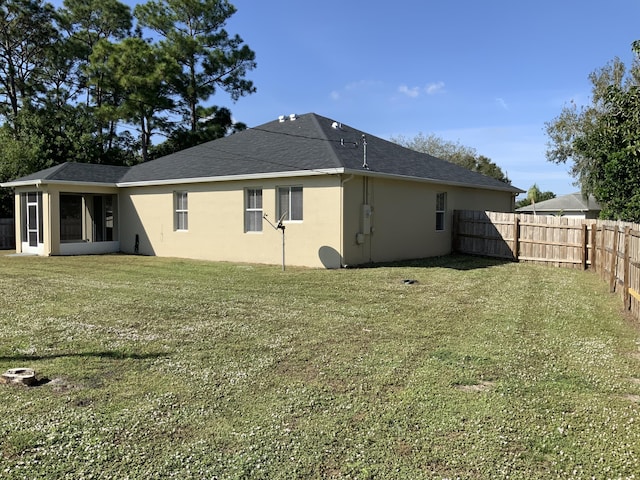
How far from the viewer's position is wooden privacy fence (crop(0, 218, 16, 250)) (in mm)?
22266

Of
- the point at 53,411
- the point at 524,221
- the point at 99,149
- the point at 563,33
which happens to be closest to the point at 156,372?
the point at 53,411

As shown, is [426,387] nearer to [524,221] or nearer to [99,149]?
[524,221]

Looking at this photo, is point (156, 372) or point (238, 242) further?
point (238, 242)

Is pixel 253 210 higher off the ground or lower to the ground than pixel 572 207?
lower

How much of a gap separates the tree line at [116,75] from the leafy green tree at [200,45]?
6 cm

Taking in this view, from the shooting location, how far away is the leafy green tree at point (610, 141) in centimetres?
1054

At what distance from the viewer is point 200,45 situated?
30.2m

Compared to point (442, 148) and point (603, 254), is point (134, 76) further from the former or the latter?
point (442, 148)

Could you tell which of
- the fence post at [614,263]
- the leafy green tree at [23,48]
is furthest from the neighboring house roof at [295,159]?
the leafy green tree at [23,48]

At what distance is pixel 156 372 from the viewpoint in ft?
15.6

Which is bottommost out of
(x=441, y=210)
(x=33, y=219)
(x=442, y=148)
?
(x=33, y=219)

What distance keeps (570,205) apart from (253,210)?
3083 centimetres

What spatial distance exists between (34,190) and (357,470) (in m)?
19.2

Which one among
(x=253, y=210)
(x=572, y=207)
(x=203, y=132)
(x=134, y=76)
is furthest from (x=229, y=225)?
(x=572, y=207)
